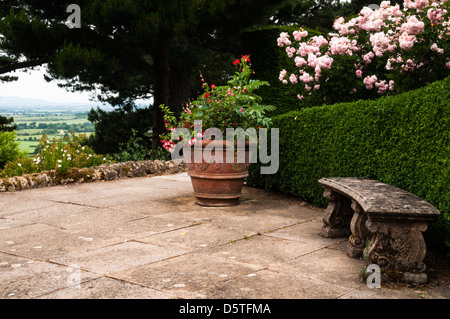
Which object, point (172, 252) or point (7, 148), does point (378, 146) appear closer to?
point (172, 252)

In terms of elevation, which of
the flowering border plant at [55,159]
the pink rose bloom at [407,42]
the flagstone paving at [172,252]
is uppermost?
the pink rose bloom at [407,42]

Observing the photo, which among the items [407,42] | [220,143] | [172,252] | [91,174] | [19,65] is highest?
[19,65]

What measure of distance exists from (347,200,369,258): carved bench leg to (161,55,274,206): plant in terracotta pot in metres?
2.37

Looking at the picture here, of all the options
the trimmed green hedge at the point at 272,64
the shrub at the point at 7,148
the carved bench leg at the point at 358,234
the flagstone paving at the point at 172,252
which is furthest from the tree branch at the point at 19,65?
the carved bench leg at the point at 358,234

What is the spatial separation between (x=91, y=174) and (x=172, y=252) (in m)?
4.94

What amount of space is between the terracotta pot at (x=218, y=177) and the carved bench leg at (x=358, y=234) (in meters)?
2.38

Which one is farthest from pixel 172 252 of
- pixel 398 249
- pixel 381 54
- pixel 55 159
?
pixel 55 159

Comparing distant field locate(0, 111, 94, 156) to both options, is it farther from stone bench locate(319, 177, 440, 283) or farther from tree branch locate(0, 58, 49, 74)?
stone bench locate(319, 177, 440, 283)

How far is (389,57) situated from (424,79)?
774 millimetres

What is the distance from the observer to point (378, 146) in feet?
16.0

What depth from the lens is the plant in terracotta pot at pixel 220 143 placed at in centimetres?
624

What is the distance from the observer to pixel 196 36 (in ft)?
41.3

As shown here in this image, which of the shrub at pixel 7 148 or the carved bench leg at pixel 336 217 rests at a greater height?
the shrub at pixel 7 148

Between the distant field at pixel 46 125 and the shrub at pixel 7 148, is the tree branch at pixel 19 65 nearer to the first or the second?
the distant field at pixel 46 125
